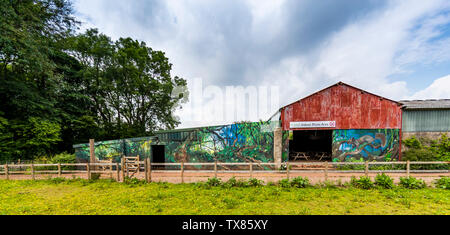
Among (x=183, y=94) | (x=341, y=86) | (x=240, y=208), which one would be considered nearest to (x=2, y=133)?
(x=183, y=94)

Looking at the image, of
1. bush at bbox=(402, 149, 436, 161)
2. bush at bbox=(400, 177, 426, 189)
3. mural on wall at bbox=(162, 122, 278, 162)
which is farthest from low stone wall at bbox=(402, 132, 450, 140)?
mural on wall at bbox=(162, 122, 278, 162)

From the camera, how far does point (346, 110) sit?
11.5 m

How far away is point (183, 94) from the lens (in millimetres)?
23625

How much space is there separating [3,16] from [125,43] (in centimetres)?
1010

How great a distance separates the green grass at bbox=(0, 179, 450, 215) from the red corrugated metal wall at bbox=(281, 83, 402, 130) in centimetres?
572

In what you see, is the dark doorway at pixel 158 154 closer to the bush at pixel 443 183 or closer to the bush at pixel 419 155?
the bush at pixel 443 183

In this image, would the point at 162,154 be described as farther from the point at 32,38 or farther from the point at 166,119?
the point at 32,38

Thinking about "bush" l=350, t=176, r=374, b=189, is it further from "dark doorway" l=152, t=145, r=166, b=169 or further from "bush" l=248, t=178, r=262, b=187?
"dark doorway" l=152, t=145, r=166, b=169

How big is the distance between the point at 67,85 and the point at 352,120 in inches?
1124

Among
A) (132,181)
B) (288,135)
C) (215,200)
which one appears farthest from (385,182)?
(132,181)

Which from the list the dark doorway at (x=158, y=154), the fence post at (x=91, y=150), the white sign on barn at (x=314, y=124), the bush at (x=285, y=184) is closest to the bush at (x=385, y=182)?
the bush at (x=285, y=184)

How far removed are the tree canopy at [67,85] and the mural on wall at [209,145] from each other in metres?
7.04

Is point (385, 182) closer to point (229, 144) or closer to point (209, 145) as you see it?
point (229, 144)

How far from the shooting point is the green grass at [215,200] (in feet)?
17.1
